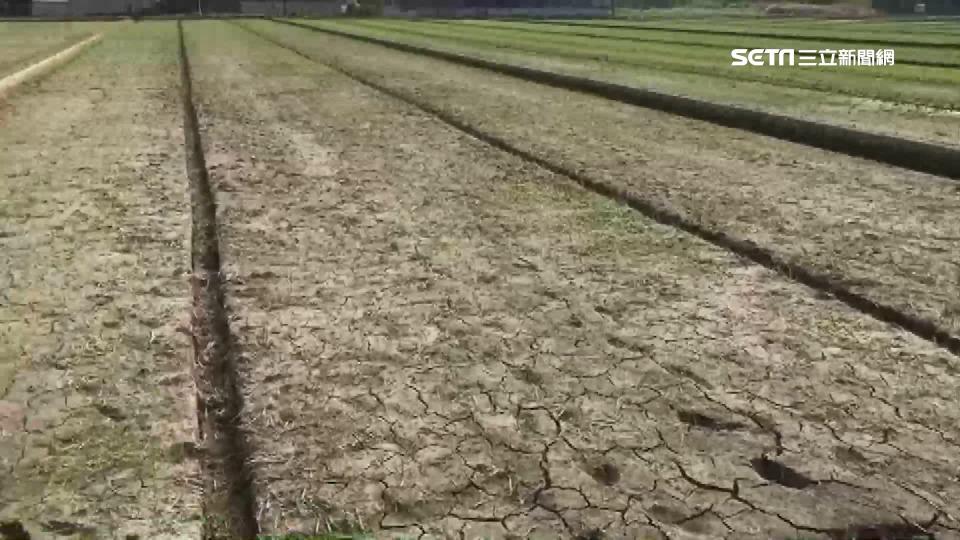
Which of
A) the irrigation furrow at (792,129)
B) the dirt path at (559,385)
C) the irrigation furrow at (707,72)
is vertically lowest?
the dirt path at (559,385)

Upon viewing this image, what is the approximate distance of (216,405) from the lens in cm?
338

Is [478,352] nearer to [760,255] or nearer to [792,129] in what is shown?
[760,255]

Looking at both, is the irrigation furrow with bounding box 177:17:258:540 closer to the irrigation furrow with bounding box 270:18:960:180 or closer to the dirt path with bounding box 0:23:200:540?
the dirt path with bounding box 0:23:200:540

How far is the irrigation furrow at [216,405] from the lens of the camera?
2.70 m

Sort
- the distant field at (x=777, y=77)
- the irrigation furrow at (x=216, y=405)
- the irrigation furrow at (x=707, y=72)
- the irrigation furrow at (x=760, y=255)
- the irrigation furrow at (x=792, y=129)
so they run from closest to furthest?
the irrigation furrow at (x=216, y=405)
the irrigation furrow at (x=760, y=255)
the irrigation furrow at (x=792, y=129)
the distant field at (x=777, y=77)
the irrigation furrow at (x=707, y=72)

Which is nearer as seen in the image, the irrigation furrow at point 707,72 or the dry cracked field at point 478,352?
the dry cracked field at point 478,352

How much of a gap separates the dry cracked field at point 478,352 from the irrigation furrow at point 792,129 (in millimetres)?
434

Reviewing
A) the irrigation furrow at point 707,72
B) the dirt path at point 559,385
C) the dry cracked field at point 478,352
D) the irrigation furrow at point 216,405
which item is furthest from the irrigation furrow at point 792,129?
the irrigation furrow at point 216,405

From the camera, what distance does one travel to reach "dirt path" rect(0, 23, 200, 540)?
2721 mm

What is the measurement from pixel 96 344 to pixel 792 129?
7.38m

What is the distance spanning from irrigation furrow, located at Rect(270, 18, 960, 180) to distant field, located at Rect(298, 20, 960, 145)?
0.50 metres

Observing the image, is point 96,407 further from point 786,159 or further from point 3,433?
point 786,159

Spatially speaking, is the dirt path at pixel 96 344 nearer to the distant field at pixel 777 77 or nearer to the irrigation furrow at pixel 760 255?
the irrigation furrow at pixel 760 255

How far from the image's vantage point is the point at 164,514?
8.68 ft
